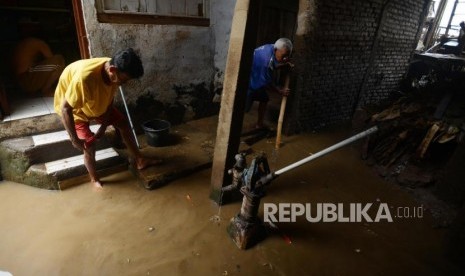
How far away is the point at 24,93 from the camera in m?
→ 5.00

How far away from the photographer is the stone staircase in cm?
351

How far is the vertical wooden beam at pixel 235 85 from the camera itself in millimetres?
2631

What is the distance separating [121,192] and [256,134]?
2831mm

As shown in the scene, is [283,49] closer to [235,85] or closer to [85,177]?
[235,85]

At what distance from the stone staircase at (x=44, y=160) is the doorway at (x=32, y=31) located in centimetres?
66

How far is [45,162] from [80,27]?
6.63ft

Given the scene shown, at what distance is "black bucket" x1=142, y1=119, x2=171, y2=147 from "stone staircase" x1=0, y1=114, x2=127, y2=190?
0.62 metres

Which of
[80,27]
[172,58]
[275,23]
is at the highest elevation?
[275,23]

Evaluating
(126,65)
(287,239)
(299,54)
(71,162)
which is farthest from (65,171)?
(299,54)

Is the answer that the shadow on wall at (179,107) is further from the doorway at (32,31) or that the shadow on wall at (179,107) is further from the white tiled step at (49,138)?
the doorway at (32,31)

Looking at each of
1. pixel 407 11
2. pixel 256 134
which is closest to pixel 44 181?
pixel 256 134

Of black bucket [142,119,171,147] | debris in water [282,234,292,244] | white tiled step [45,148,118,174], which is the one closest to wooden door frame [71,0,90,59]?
black bucket [142,119,171,147]

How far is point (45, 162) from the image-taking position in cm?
370

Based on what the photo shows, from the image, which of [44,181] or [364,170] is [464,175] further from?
[44,181]
